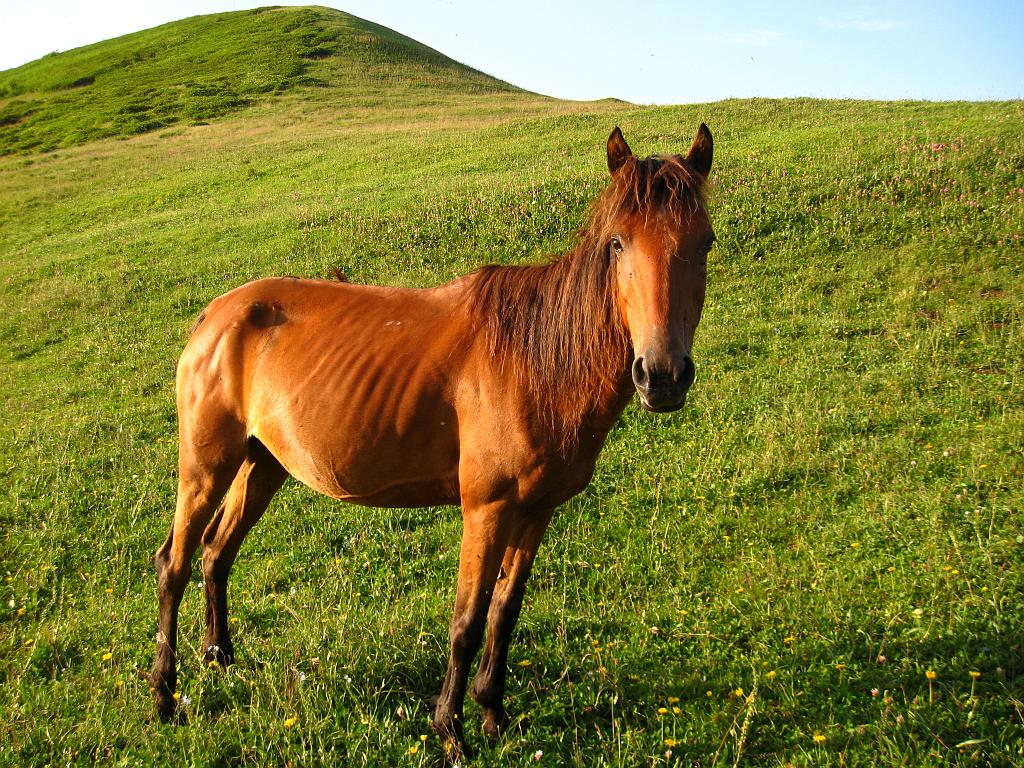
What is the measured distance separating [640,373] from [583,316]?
0.72 m

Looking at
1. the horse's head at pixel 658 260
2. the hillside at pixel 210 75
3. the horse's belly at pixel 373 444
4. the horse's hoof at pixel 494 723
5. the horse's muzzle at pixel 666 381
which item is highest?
the hillside at pixel 210 75

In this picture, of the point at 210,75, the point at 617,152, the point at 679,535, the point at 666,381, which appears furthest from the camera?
the point at 210,75

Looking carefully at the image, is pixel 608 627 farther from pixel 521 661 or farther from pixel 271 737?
pixel 271 737

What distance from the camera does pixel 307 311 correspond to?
4414 mm

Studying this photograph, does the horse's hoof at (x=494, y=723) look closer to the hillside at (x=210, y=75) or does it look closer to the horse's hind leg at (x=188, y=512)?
the horse's hind leg at (x=188, y=512)

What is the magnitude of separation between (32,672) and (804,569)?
5102mm

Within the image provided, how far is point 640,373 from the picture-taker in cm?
293

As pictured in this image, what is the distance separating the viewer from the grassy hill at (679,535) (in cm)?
377

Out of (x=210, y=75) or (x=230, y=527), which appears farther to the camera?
(x=210, y=75)

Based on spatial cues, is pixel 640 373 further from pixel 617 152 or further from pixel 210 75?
pixel 210 75

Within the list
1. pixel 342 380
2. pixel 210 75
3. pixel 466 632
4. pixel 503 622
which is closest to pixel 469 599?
pixel 466 632

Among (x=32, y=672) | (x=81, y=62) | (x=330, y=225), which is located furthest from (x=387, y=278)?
(x=81, y=62)

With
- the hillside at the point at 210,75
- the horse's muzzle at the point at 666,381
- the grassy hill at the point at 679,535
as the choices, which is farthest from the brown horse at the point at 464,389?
the hillside at the point at 210,75

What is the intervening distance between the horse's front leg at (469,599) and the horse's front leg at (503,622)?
0.20 meters
